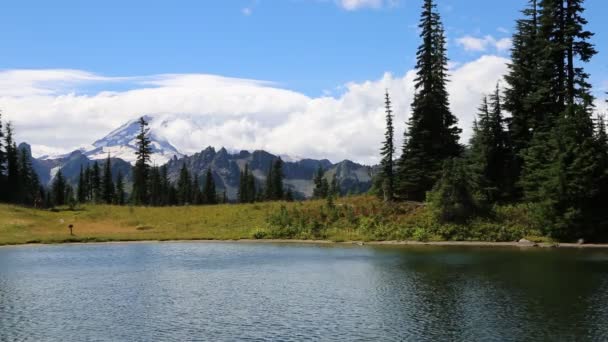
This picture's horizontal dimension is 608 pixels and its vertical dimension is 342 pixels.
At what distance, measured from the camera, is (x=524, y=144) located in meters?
83.1

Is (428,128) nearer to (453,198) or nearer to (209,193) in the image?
(453,198)

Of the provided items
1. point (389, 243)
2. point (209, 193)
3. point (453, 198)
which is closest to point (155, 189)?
point (209, 193)

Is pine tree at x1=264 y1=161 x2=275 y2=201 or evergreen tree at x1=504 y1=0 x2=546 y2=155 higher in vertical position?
evergreen tree at x1=504 y1=0 x2=546 y2=155

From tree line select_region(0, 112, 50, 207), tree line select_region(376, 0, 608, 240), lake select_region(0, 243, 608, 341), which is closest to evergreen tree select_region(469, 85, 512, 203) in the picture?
tree line select_region(376, 0, 608, 240)

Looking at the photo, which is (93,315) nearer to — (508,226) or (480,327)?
(480,327)

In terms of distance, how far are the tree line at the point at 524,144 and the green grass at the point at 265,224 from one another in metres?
2.84

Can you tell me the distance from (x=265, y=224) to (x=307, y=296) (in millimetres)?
45640

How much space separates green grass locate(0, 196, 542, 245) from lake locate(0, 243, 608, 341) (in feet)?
44.1

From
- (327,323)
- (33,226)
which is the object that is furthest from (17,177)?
(327,323)

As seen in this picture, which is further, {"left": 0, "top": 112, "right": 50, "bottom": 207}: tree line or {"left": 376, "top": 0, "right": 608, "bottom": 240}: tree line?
{"left": 0, "top": 112, "right": 50, "bottom": 207}: tree line

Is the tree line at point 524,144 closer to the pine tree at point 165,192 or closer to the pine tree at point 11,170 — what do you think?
the pine tree at point 11,170

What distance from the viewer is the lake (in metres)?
28.3

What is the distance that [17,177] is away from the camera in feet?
427

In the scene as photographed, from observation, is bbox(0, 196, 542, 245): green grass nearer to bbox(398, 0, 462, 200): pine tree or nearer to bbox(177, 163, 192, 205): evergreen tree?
bbox(398, 0, 462, 200): pine tree
